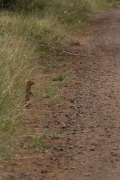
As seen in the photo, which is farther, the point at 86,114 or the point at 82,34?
the point at 82,34

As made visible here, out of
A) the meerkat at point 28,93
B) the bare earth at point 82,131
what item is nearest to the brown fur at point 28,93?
the meerkat at point 28,93

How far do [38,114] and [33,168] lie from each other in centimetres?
162

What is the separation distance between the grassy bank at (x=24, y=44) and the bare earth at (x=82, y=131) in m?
0.31

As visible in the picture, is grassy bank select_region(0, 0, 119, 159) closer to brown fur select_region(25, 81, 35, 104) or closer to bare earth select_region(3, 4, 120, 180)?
brown fur select_region(25, 81, 35, 104)

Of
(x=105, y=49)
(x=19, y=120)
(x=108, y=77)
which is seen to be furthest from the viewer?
(x=105, y=49)

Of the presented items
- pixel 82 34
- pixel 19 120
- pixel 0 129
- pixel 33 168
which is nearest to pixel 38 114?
pixel 19 120

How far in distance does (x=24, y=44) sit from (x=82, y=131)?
132 inches

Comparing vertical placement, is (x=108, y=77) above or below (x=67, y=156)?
below

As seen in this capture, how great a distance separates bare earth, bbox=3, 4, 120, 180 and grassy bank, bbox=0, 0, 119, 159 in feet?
1.01

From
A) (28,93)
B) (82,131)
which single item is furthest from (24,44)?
(82,131)

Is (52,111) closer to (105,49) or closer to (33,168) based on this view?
(33,168)

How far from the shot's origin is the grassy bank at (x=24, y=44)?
5.19 meters

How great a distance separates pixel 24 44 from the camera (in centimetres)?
830

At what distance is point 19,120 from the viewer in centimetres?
534
